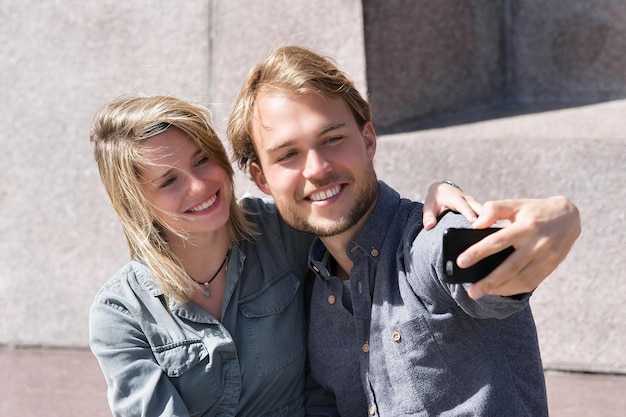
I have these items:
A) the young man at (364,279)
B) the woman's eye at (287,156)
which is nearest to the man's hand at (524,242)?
the young man at (364,279)

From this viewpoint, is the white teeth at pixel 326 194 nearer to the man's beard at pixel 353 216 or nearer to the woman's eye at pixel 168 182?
the man's beard at pixel 353 216

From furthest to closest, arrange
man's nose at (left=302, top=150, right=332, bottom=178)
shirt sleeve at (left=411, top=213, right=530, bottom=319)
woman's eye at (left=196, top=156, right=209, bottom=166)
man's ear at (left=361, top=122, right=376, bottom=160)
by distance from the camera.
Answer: woman's eye at (left=196, top=156, right=209, bottom=166), man's ear at (left=361, top=122, right=376, bottom=160), man's nose at (left=302, top=150, right=332, bottom=178), shirt sleeve at (left=411, top=213, right=530, bottom=319)

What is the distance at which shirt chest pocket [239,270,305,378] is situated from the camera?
256cm

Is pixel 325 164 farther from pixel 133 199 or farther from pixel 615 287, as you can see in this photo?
pixel 615 287

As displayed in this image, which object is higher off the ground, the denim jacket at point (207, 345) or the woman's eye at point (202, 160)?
the woman's eye at point (202, 160)

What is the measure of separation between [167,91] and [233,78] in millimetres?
367

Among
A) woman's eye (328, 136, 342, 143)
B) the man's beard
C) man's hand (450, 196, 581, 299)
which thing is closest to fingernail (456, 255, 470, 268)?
man's hand (450, 196, 581, 299)

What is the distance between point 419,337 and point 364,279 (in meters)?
0.25

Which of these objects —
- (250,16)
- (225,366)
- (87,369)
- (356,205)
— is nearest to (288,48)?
(356,205)

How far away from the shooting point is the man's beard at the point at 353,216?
2.36 m

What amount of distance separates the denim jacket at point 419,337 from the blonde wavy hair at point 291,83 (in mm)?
300

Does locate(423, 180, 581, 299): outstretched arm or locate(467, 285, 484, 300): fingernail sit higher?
locate(423, 180, 581, 299): outstretched arm

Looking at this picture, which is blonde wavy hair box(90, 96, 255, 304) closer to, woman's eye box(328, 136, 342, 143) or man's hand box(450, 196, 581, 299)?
woman's eye box(328, 136, 342, 143)

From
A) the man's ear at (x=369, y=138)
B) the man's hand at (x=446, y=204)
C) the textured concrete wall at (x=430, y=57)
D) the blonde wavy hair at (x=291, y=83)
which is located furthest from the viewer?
the textured concrete wall at (x=430, y=57)
